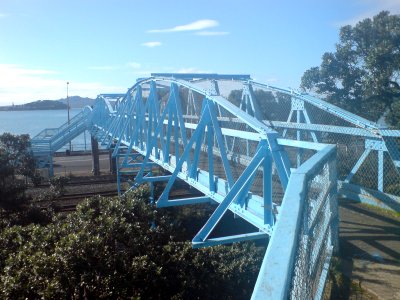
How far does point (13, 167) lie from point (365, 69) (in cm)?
1218

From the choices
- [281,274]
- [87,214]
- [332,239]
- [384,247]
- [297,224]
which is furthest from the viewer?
[87,214]

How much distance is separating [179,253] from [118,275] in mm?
1945

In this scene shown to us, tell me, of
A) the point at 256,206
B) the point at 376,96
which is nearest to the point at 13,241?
the point at 256,206

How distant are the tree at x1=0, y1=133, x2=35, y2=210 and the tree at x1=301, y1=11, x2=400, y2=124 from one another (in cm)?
1047

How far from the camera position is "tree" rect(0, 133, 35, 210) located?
1266 centimetres

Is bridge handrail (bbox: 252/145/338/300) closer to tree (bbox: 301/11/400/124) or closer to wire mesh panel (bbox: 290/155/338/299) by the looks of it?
wire mesh panel (bbox: 290/155/338/299)

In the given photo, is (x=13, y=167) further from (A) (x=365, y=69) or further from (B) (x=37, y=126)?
(B) (x=37, y=126)

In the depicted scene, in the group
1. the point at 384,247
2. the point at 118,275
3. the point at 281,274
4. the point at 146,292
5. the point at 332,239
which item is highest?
A: the point at 281,274

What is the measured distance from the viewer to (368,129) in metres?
7.08

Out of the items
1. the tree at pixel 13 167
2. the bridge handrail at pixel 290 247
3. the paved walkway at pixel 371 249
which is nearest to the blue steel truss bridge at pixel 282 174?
the bridge handrail at pixel 290 247

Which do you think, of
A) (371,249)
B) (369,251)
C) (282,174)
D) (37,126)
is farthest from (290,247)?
(37,126)

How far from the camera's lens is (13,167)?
1395 cm

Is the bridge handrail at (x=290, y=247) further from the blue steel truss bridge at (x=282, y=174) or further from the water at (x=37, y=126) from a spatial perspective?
the water at (x=37, y=126)

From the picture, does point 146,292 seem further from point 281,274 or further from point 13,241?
point 281,274
